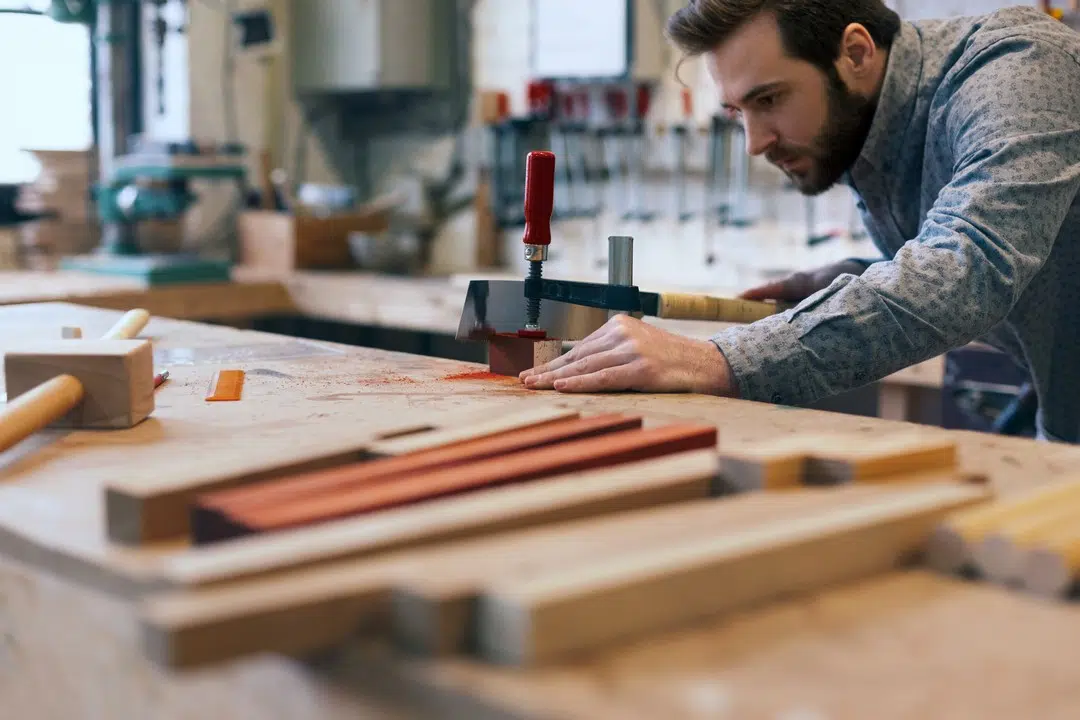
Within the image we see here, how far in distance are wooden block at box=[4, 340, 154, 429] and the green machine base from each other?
230 centimetres

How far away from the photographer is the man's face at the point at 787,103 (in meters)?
1.82

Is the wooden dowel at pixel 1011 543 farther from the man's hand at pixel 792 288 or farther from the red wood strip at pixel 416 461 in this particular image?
the man's hand at pixel 792 288

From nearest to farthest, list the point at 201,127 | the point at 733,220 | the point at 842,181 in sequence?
the point at 842,181
the point at 733,220
the point at 201,127

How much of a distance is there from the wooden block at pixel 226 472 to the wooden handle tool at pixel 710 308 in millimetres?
522

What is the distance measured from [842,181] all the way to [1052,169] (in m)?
0.62

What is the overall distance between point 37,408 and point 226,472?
361 mm

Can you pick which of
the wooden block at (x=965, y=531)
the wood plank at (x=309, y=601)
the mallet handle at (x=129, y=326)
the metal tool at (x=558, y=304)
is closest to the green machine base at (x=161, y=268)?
the mallet handle at (x=129, y=326)

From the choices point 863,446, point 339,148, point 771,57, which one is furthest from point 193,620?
point 339,148

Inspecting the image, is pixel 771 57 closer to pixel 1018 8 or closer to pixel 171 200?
pixel 1018 8

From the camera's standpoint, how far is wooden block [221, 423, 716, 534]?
2.60 ft

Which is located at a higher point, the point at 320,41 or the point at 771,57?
the point at 320,41

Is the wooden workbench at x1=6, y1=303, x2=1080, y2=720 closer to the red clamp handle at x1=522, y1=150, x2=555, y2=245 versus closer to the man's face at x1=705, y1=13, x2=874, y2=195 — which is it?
the red clamp handle at x1=522, y1=150, x2=555, y2=245

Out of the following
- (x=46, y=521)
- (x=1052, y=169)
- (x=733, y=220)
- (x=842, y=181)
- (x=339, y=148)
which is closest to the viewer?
(x=46, y=521)

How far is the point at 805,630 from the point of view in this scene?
0.68m
